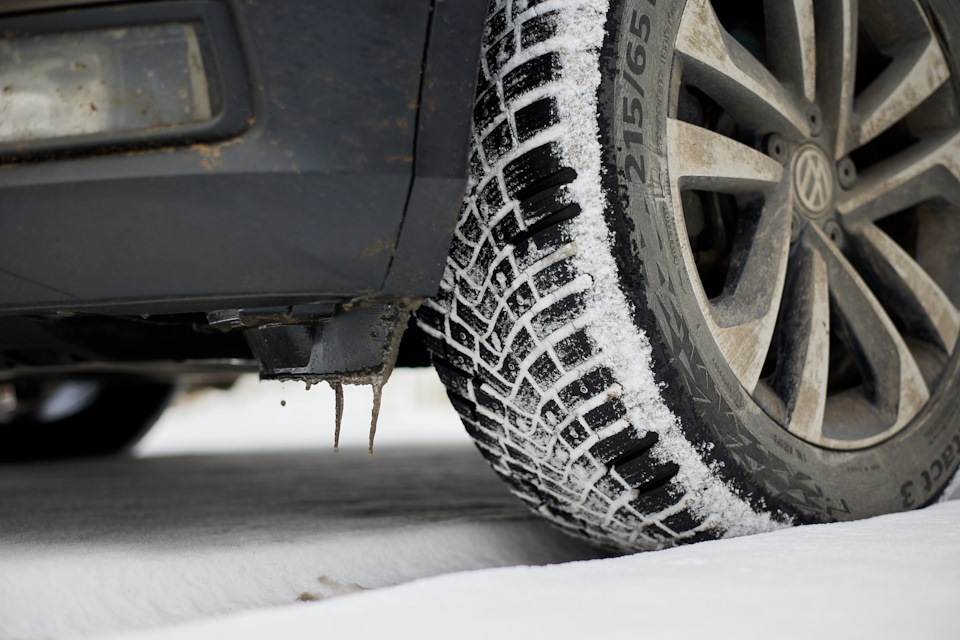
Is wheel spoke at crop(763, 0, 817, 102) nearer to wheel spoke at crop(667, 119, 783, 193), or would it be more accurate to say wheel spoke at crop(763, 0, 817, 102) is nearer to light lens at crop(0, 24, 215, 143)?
wheel spoke at crop(667, 119, 783, 193)

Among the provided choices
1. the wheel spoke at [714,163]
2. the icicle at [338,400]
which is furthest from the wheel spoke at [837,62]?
the icicle at [338,400]

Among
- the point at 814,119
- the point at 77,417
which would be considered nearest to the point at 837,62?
the point at 814,119

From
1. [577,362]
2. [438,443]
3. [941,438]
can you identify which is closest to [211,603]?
[577,362]

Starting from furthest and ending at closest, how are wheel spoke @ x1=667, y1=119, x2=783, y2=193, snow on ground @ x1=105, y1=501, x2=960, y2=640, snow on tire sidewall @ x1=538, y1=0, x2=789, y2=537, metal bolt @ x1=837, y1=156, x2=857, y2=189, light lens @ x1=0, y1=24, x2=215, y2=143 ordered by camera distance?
1. metal bolt @ x1=837, y1=156, x2=857, y2=189
2. wheel spoke @ x1=667, y1=119, x2=783, y2=193
3. snow on tire sidewall @ x1=538, y1=0, x2=789, y2=537
4. light lens @ x1=0, y1=24, x2=215, y2=143
5. snow on ground @ x1=105, y1=501, x2=960, y2=640

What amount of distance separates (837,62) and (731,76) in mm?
372

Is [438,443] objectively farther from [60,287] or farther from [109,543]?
[60,287]

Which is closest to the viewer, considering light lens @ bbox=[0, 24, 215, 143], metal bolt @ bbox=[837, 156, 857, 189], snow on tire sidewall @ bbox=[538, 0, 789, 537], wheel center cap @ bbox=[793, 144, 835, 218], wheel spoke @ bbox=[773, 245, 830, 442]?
light lens @ bbox=[0, 24, 215, 143]

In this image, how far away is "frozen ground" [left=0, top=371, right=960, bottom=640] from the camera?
741 mm

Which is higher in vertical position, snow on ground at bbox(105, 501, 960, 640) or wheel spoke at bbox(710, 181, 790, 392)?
wheel spoke at bbox(710, 181, 790, 392)

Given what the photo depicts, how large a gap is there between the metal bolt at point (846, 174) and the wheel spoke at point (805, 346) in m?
0.22

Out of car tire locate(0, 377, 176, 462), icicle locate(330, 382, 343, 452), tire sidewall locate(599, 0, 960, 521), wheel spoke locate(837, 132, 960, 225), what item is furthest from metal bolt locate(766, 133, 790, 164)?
car tire locate(0, 377, 176, 462)

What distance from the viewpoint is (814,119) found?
147cm

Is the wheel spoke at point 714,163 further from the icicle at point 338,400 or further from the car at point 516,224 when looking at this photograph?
the icicle at point 338,400

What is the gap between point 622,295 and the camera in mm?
1037
